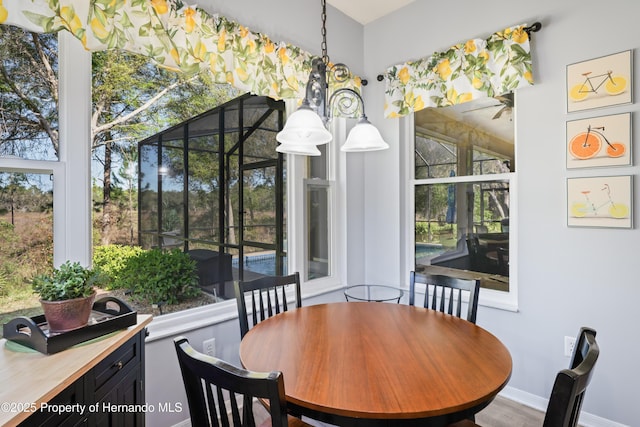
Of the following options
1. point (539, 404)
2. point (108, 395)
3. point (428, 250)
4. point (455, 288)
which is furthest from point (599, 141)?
point (108, 395)

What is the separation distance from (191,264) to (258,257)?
72 cm

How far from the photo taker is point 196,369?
0.89 metres

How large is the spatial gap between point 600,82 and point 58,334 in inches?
115

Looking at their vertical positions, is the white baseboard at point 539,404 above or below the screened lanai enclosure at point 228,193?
below

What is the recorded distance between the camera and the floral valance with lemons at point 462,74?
2135 mm

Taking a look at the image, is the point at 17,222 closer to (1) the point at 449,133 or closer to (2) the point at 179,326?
(2) the point at 179,326

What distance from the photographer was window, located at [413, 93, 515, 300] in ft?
7.95

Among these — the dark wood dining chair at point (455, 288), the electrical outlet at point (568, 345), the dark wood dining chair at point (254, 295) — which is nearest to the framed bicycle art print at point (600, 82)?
the dark wood dining chair at point (455, 288)

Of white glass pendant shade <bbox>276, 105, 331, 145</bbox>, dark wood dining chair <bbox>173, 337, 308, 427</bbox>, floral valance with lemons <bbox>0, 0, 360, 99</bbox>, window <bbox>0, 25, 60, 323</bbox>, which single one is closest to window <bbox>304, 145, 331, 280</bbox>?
floral valance with lemons <bbox>0, 0, 360, 99</bbox>

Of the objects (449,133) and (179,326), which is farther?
(449,133)

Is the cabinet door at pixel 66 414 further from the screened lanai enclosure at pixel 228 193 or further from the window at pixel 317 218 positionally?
the window at pixel 317 218

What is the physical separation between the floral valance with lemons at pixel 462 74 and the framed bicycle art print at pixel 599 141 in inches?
17.3

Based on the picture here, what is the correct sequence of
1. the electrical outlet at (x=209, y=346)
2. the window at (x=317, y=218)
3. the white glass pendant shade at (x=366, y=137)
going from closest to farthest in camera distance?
the white glass pendant shade at (x=366, y=137)
the electrical outlet at (x=209, y=346)
the window at (x=317, y=218)

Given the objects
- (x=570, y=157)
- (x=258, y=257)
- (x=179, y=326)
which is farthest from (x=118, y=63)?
(x=570, y=157)
